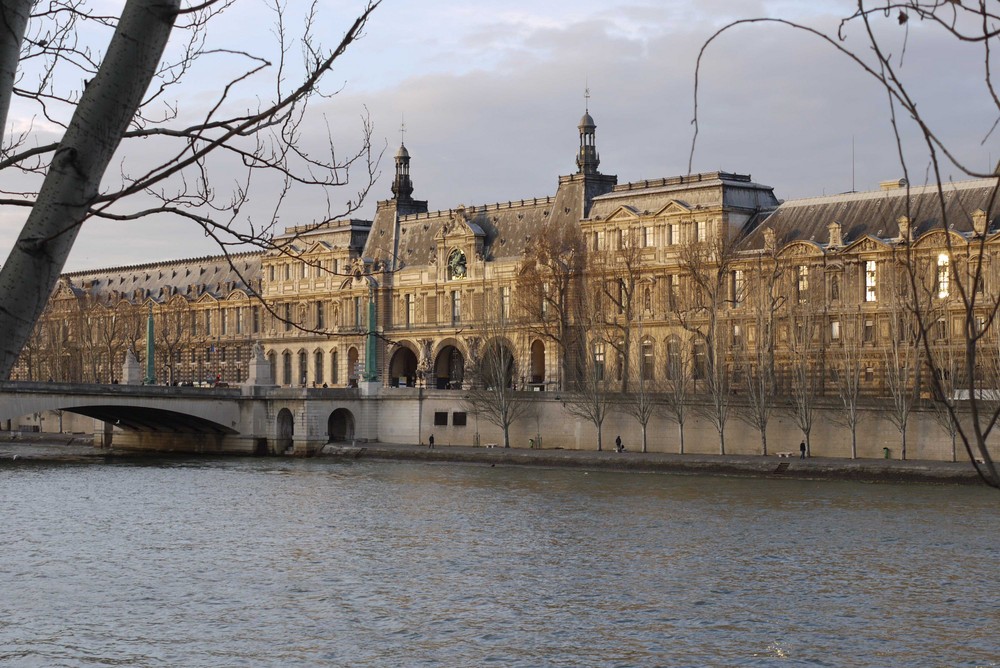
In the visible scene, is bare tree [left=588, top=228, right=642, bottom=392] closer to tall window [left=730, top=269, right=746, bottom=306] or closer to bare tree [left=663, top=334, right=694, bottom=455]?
tall window [left=730, top=269, right=746, bottom=306]

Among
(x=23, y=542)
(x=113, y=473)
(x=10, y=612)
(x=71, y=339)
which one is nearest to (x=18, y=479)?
(x=113, y=473)

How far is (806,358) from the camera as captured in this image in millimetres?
64875

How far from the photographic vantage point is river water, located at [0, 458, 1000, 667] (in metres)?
27.0

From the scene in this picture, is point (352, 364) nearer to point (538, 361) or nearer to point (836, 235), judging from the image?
point (538, 361)

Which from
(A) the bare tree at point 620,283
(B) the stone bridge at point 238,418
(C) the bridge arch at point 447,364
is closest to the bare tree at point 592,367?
(A) the bare tree at point 620,283

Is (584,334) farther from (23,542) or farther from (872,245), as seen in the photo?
(23,542)

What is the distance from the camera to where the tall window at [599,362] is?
238ft

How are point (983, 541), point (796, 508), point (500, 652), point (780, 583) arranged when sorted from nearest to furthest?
point (500, 652) < point (780, 583) < point (983, 541) < point (796, 508)

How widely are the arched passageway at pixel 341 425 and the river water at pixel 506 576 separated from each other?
28800mm

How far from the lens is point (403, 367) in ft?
338

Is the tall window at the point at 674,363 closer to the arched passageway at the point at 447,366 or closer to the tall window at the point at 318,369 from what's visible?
the arched passageway at the point at 447,366

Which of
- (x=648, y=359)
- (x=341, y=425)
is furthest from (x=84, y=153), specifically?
(x=341, y=425)

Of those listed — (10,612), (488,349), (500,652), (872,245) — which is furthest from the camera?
(488,349)

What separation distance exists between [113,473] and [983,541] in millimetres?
42120
